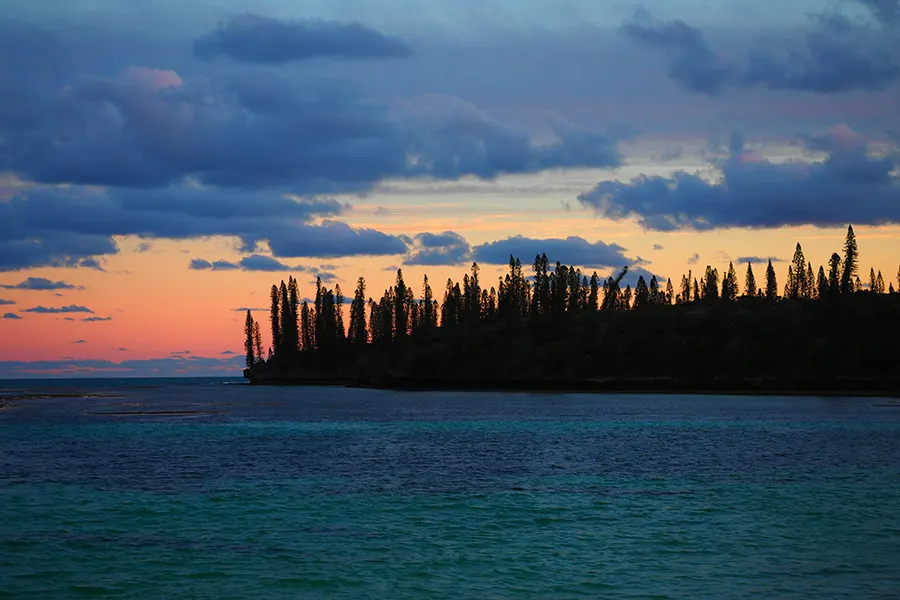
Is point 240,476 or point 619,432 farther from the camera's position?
point 619,432

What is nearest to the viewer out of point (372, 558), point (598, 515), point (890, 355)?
point (372, 558)

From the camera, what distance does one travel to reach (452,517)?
128 ft

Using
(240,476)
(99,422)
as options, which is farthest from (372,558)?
(99,422)

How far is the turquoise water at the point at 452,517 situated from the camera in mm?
27609

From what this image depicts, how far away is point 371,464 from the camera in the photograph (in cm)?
6034

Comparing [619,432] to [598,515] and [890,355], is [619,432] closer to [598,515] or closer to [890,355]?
[598,515]

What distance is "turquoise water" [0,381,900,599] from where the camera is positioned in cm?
2761

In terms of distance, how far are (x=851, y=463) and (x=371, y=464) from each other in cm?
3357

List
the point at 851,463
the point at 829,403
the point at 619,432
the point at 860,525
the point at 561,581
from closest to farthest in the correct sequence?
the point at 561,581 < the point at 860,525 < the point at 851,463 < the point at 619,432 < the point at 829,403

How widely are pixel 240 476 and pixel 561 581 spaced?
30604 millimetres

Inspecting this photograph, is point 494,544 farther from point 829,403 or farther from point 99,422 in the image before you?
point 829,403

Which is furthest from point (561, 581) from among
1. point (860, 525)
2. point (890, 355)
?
point (890, 355)

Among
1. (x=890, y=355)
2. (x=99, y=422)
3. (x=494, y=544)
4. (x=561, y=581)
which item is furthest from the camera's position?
(x=890, y=355)

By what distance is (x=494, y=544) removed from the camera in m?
33.2
